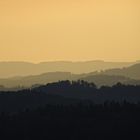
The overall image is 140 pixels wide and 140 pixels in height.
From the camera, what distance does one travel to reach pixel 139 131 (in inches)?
7175

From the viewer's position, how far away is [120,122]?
199 m

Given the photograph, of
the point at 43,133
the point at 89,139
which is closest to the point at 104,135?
the point at 89,139

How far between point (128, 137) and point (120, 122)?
729 inches

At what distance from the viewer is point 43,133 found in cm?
19900

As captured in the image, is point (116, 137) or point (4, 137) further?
point (4, 137)

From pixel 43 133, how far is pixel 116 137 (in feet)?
74.6

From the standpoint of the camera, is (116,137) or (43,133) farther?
(43,133)

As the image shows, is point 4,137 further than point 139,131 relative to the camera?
Yes

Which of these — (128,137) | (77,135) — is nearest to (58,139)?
(77,135)

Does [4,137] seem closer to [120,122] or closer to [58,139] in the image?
[58,139]

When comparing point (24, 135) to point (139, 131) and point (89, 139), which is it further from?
point (139, 131)

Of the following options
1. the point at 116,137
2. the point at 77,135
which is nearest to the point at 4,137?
the point at 77,135

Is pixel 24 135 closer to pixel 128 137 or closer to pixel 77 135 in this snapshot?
pixel 77 135

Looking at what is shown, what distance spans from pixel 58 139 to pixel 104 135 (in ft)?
36.0
